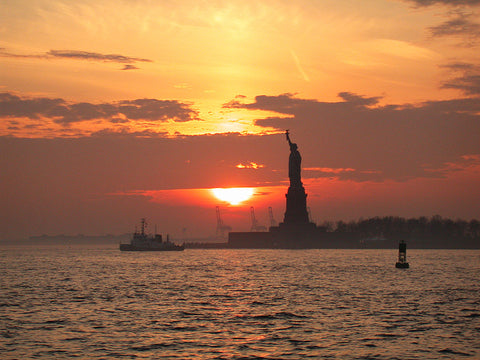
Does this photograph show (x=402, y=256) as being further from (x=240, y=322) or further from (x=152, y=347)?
(x=152, y=347)

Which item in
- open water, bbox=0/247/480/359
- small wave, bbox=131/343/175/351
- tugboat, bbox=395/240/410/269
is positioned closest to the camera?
open water, bbox=0/247/480/359

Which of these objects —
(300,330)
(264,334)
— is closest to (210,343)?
(264,334)

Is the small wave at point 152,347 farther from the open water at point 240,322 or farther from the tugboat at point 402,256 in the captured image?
the tugboat at point 402,256

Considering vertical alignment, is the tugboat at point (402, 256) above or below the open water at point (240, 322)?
above

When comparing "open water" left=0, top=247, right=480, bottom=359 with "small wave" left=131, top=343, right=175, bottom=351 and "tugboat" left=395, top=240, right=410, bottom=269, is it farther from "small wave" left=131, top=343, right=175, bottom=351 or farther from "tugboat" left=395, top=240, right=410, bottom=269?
"tugboat" left=395, top=240, right=410, bottom=269

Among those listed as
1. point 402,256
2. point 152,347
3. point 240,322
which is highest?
point 402,256

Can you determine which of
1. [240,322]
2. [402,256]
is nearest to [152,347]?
[240,322]

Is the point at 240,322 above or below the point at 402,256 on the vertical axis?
below

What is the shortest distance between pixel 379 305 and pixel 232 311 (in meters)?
15.6

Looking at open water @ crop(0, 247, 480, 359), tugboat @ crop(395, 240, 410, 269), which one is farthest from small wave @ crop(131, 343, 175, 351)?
→ tugboat @ crop(395, 240, 410, 269)

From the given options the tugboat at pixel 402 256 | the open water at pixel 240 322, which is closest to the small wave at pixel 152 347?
the open water at pixel 240 322

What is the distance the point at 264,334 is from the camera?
4825 centimetres

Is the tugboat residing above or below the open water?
above

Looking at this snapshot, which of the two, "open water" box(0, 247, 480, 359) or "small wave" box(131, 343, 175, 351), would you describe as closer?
"open water" box(0, 247, 480, 359)
